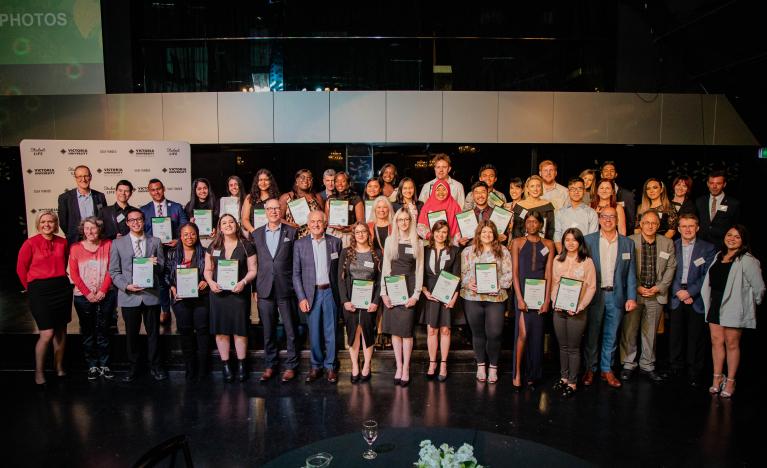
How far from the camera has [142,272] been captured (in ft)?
14.8

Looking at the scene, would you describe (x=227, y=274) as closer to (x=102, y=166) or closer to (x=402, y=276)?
(x=402, y=276)

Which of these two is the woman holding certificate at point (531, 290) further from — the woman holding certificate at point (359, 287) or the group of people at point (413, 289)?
the woman holding certificate at point (359, 287)

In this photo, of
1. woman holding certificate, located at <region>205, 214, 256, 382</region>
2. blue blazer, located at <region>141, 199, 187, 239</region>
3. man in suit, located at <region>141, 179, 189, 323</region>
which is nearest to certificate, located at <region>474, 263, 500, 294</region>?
woman holding certificate, located at <region>205, 214, 256, 382</region>

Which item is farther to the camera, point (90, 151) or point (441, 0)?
point (441, 0)

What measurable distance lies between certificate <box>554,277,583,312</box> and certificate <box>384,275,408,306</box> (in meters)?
1.40

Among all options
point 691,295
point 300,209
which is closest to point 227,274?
point 300,209

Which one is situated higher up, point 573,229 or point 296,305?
point 573,229

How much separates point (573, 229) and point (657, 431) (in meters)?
1.75

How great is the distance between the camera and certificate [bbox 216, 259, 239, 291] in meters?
4.45

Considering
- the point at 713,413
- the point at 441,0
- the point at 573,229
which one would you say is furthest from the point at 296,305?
the point at 441,0

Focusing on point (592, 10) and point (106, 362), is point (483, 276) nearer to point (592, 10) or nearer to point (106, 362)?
point (106, 362)

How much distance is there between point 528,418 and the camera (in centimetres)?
391

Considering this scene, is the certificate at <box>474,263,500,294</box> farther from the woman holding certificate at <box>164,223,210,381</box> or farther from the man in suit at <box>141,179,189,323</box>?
the man in suit at <box>141,179,189,323</box>

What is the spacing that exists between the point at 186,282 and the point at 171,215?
1504 mm
